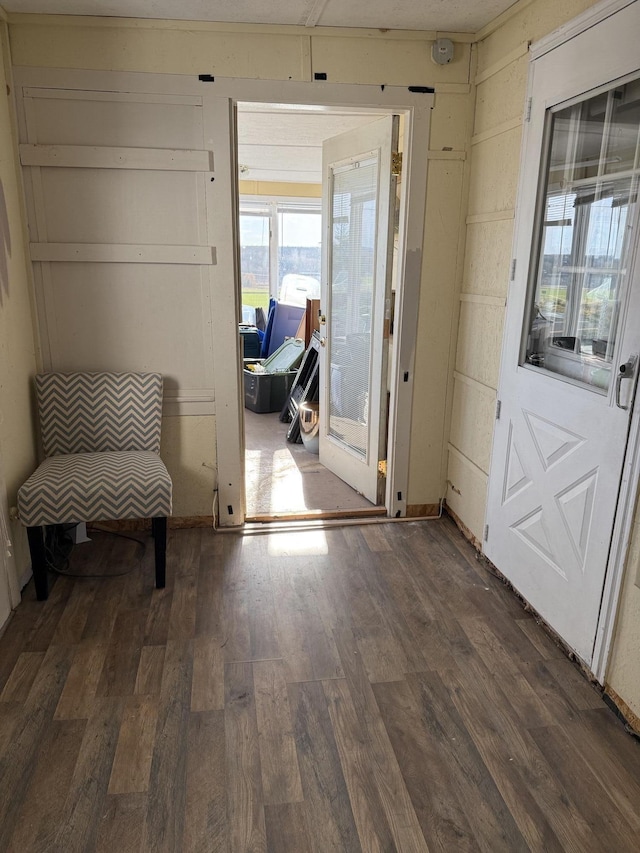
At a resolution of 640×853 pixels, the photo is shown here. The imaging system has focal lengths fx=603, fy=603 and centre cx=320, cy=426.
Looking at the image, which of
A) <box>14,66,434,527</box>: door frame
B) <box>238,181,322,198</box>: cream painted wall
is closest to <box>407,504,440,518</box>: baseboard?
<box>14,66,434,527</box>: door frame

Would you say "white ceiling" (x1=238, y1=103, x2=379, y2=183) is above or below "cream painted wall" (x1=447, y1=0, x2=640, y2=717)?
above

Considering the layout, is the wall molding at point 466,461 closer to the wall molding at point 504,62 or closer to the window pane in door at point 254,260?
the wall molding at point 504,62

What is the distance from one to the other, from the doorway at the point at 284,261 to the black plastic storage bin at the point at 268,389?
15 millimetres

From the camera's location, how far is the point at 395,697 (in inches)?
83.2

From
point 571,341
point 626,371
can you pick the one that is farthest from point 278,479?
point 626,371

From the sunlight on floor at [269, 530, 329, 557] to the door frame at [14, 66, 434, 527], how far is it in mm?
280

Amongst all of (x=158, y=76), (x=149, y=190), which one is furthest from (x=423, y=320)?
(x=158, y=76)

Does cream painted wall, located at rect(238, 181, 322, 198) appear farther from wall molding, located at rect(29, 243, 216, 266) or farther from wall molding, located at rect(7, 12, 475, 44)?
wall molding, located at rect(29, 243, 216, 266)

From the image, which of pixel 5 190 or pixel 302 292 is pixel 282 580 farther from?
pixel 302 292

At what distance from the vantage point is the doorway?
3670 mm

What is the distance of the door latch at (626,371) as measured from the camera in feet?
6.23

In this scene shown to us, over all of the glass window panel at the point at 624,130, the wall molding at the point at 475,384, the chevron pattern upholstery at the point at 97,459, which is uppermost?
the glass window panel at the point at 624,130

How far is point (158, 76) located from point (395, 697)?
2.86 metres

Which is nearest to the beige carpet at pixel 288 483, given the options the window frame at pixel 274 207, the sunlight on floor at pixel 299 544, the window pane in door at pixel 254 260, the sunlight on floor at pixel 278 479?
the sunlight on floor at pixel 278 479
